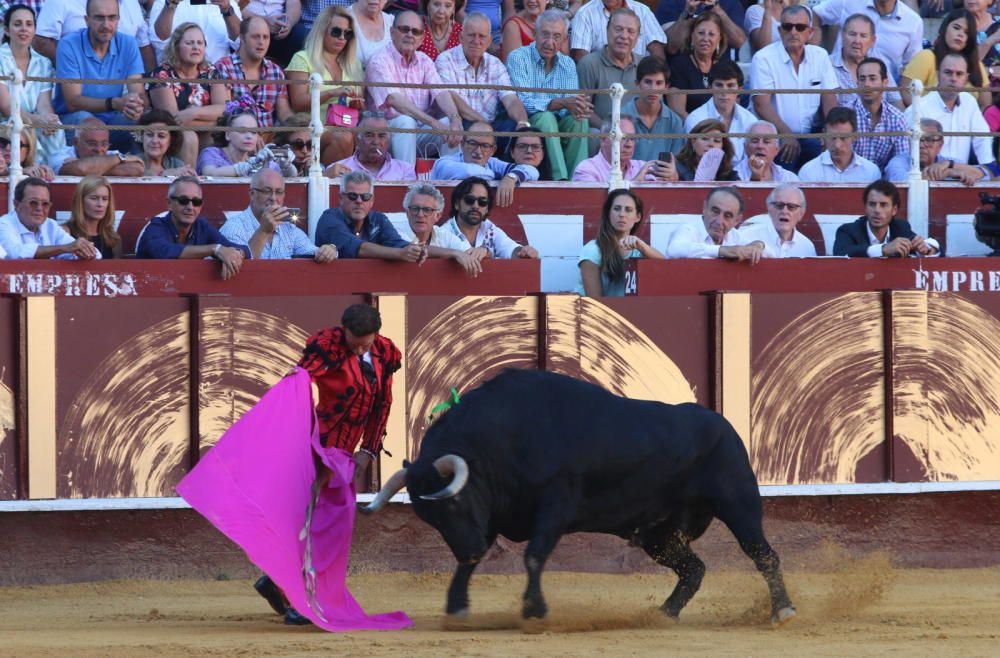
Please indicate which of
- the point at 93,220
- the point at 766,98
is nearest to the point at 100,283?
the point at 93,220

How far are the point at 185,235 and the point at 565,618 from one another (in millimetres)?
3197

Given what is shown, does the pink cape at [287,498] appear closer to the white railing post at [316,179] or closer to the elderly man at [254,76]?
the white railing post at [316,179]

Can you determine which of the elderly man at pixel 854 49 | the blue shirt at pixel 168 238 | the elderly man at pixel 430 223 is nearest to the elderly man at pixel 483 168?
the elderly man at pixel 430 223

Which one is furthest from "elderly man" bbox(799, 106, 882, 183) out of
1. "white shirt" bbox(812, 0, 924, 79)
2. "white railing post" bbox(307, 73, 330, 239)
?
"white railing post" bbox(307, 73, 330, 239)

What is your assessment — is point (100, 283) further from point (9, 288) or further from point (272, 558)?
point (272, 558)

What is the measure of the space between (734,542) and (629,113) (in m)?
2.91

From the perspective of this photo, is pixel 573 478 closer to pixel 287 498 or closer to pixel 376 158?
pixel 287 498

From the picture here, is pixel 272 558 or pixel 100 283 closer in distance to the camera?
pixel 272 558

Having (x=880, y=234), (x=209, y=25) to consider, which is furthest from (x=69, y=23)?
(x=880, y=234)

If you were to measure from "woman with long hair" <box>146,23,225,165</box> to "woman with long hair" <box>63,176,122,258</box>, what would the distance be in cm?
94

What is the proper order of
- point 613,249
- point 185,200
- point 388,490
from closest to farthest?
point 388,490, point 185,200, point 613,249

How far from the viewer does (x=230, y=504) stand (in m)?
7.38

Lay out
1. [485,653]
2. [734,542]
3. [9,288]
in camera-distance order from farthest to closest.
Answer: [734,542] → [9,288] → [485,653]

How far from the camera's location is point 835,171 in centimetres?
1120
